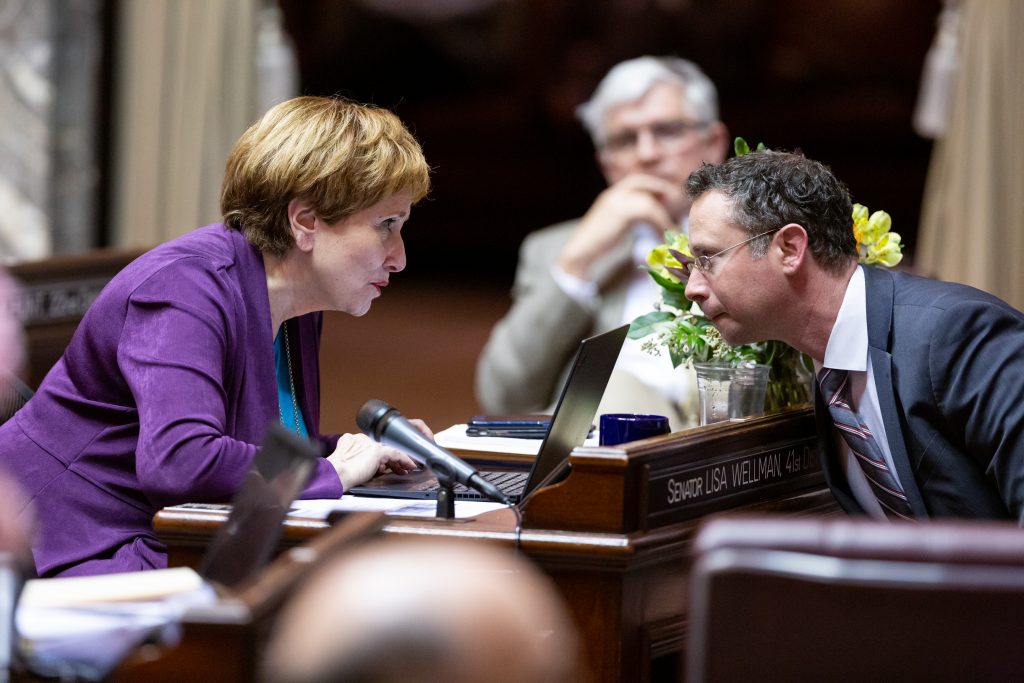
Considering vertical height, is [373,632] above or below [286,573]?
above

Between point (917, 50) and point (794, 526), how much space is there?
8.74 meters

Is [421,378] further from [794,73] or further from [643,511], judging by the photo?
[643,511]

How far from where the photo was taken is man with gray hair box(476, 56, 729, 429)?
156 inches

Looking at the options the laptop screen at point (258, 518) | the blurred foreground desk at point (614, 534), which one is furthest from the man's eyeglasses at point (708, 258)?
the laptop screen at point (258, 518)

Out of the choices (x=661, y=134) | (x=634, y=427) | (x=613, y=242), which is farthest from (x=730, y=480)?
(x=661, y=134)

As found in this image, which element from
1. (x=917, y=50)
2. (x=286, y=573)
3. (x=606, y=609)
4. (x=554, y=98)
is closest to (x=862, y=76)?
(x=917, y=50)

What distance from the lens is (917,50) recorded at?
9.56m

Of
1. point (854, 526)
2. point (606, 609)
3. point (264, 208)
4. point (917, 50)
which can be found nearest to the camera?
point (854, 526)

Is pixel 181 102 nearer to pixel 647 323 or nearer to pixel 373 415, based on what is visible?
pixel 647 323

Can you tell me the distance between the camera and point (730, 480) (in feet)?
7.74

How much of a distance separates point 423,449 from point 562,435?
0.33 m

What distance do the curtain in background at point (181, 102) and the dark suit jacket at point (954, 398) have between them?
3.54 metres

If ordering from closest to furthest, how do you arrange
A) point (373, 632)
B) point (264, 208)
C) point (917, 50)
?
point (373, 632)
point (264, 208)
point (917, 50)

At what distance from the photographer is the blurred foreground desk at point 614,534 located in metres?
2.09
